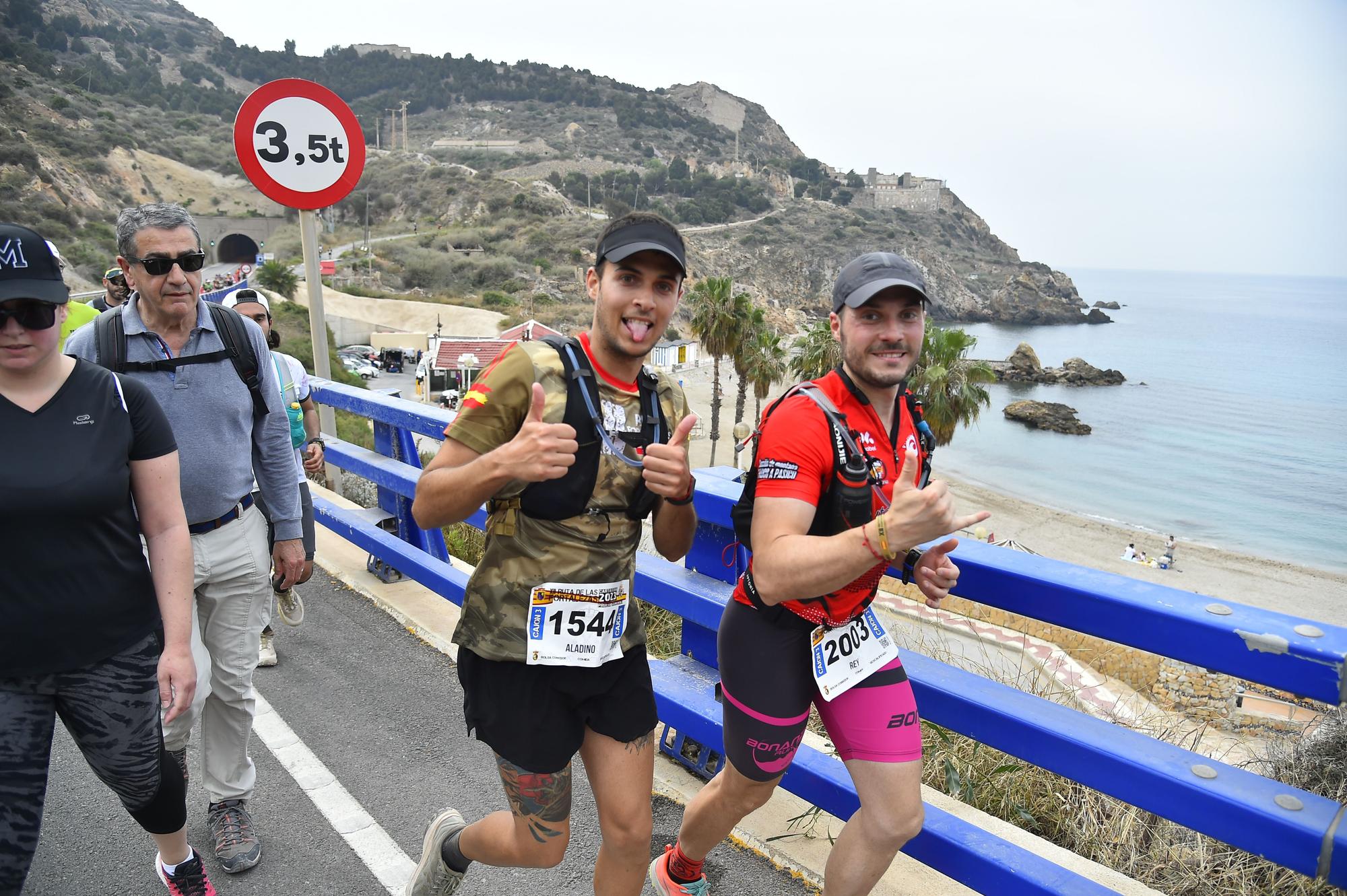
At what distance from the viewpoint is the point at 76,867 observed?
287 cm

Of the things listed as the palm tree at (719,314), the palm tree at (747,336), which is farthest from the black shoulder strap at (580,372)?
the palm tree at (747,336)

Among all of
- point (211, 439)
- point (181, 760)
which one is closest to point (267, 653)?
point (181, 760)

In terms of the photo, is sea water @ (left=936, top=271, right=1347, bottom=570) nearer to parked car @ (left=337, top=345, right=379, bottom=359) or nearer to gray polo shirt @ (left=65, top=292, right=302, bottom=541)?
parked car @ (left=337, top=345, right=379, bottom=359)

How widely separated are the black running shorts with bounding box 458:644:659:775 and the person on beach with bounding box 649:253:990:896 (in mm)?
329

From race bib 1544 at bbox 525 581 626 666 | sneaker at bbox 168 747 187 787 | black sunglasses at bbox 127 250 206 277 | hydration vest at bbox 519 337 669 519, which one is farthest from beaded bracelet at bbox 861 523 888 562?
black sunglasses at bbox 127 250 206 277

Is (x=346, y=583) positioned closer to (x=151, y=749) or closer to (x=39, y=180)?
(x=151, y=749)

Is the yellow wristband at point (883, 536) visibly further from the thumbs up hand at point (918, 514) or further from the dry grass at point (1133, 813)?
the dry grass at point (1133, 813)

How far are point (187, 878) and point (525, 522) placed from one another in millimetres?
1682

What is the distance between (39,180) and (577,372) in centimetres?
7730

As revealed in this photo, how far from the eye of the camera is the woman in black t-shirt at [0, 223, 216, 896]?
6.95 feet

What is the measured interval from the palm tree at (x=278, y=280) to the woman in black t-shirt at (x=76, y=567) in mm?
52814

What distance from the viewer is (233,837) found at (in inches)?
116

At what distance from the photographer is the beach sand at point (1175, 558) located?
1275 inches

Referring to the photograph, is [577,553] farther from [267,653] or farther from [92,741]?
[267,653]
